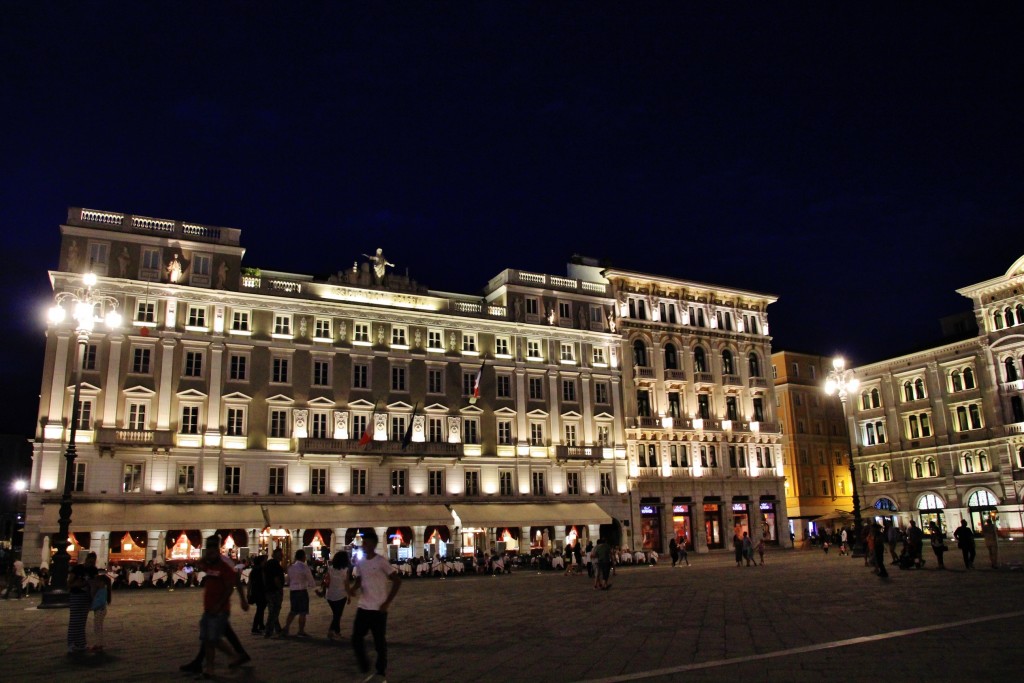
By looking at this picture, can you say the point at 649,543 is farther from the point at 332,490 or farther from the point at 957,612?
the point at 957,612

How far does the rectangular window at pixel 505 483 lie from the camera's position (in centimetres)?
5034

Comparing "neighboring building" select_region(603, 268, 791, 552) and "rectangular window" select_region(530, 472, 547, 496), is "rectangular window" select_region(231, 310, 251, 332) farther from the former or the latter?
"neighboring building" select_region(603, 268, 791, 552)

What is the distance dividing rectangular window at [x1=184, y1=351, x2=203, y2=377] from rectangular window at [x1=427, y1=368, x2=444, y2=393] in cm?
1341

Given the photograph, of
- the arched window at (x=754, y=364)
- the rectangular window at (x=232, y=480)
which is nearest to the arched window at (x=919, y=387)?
the arched window at (x=754, y=364)

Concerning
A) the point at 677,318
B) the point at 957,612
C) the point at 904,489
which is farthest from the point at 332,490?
the point at 904,489

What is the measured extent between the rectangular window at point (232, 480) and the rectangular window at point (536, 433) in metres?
18.4

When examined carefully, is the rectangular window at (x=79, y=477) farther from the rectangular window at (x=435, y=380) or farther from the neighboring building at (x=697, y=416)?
the neighboring building at (x=697, y=416)

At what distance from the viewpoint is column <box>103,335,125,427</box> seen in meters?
40.8

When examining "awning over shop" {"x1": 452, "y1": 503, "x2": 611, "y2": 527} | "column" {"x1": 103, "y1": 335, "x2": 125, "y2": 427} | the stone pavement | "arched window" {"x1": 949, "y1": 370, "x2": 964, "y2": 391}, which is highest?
"arched window" {"x1": 949, "y1": 370, "x2": 964, "y2": 391}

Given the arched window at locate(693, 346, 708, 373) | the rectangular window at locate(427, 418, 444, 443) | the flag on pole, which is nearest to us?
the flag on pole

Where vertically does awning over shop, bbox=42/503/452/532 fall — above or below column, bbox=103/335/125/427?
below

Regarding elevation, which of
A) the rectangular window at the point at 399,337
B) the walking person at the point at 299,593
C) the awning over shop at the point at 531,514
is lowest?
the walking person at the point at 299,593

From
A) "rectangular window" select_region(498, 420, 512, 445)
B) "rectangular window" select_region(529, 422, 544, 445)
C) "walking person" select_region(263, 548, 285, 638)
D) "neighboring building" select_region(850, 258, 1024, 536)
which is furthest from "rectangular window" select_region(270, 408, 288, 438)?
"neighboring building" select_region(850, 258, 1024, 536)

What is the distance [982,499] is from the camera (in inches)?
2473
